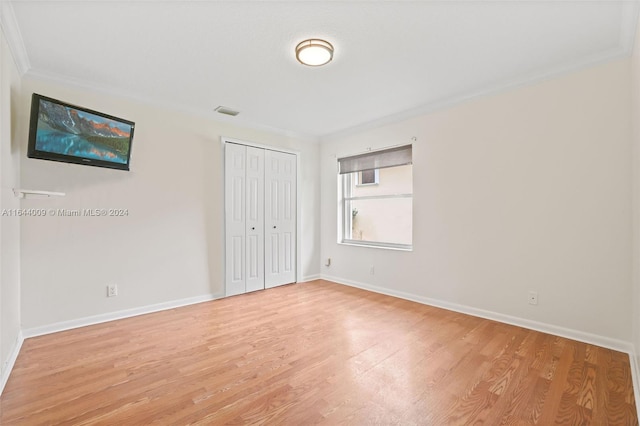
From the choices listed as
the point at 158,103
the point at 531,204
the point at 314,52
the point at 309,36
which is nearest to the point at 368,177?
the point at 531,204

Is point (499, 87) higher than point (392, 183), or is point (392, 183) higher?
point (499, 87)

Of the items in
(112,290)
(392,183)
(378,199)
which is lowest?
(112,290)

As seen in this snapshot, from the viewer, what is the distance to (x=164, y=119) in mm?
3502

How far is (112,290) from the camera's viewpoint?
123 inches

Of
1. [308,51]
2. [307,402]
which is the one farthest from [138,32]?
A: [307,402]

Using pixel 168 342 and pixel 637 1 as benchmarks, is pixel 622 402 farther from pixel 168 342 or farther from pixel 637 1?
pixel 168 342

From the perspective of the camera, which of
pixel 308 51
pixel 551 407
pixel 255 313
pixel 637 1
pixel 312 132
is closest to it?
pixel 551 407

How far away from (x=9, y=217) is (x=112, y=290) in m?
1.22

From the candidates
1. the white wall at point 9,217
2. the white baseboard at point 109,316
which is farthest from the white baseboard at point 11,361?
the white baseboard at point 109,316

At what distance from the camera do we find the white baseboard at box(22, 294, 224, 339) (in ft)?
8.98

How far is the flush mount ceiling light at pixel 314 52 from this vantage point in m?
2.26

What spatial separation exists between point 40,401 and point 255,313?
1844 millimetres

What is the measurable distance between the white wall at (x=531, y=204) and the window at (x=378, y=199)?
249 mm

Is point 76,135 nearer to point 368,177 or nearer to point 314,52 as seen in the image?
point 314,52
